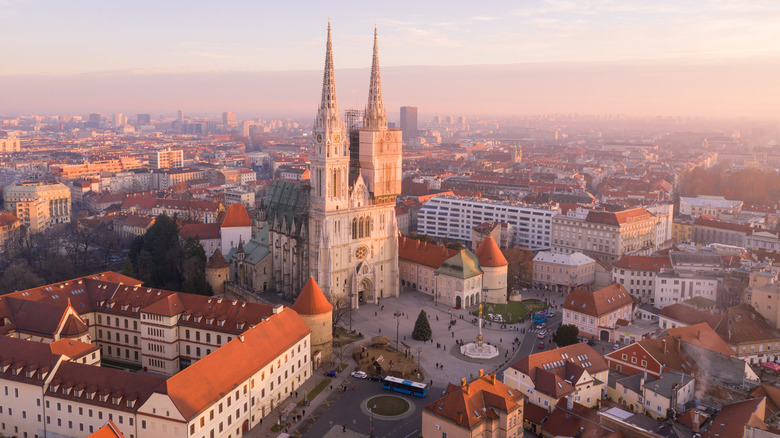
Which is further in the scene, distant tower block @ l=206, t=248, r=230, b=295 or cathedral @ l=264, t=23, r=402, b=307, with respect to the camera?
distant tower block @ l=206, t=248, r=230, b=295

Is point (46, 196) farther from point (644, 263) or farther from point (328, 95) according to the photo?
point (644, 263)

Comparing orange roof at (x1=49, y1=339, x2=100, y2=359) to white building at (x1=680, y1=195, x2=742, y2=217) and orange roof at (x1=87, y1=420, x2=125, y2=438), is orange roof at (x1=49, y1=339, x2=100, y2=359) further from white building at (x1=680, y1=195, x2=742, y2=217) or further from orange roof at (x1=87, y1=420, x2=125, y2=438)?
white building at (x1=680, y1=195, x2=742, y2=217)

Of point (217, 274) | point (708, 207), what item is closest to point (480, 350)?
point (217, 274)

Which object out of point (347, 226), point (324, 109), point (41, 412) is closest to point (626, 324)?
point (347, 226)

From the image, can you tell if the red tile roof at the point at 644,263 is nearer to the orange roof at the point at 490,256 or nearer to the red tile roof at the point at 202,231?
the orange roof at the point at 490,256

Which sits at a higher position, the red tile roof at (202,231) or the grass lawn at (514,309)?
the red tile roof at (202,231)

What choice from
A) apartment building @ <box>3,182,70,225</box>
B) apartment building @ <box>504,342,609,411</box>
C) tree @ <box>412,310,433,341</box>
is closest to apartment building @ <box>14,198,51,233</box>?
apartment building @ <box>3,182,70,225</box>

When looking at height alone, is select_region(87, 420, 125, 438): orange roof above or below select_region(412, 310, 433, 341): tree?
above

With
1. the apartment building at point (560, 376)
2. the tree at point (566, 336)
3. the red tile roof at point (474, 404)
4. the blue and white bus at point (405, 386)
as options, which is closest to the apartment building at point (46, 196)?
the blue and white bus at point (405, 386)
